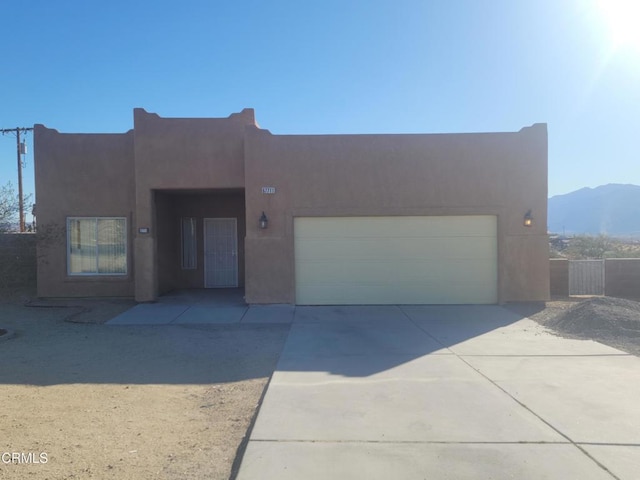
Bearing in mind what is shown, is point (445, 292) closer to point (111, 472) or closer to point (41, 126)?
point (111, 472)

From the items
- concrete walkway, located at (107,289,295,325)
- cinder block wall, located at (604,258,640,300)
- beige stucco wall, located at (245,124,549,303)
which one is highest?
beige stucco wall, located at (245,124,549,303)

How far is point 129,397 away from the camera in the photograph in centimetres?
589

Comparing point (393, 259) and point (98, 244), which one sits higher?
point (98, 244)

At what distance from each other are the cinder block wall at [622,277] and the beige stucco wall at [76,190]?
13576 millimetres

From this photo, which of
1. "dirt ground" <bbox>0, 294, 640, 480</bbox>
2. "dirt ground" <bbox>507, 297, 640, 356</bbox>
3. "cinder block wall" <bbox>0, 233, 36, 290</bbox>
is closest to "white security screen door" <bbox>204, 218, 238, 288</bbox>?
"dirt ground" <bbox>0, 294, 640, 480</bbox>

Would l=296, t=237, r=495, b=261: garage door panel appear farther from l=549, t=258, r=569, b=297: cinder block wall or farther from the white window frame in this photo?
the white window frame

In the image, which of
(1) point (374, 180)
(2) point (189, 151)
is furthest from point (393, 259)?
(2) point (189, 151)

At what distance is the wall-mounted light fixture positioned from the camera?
12492 mm

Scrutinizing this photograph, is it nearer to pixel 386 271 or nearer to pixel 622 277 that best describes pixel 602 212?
pixel 622 277

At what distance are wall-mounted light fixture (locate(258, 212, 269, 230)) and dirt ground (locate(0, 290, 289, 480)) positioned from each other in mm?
3036

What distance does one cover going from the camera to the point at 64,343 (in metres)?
8.86

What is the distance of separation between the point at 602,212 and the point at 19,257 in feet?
432

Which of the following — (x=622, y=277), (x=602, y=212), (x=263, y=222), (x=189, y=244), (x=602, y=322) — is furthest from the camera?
(x=602, y=212)

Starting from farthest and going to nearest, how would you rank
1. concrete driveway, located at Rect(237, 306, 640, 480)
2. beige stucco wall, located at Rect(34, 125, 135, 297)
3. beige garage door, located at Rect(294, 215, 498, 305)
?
beige stucco wall, located at Rect(34, 125, 135, 297) < beige garage door, located at Rect(294, 215, 498, 305) < concrete driveway, located at Rect(237, 306, 640, 480)
